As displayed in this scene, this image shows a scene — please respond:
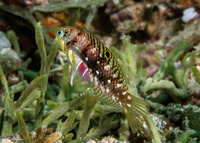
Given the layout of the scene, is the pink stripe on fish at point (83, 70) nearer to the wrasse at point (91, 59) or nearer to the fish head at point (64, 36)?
the wrasse at point (91, 59)

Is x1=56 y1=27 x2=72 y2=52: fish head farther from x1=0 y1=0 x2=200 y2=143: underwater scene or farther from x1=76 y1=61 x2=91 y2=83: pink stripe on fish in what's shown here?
x1=76 y1=61 x2=91 y2=83: pink stripe on fish

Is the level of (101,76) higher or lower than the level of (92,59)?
lower

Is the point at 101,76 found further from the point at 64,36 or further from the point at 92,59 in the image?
the point at 64,36

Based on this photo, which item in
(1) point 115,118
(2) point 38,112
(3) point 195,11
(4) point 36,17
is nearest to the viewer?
(2) point 38,112

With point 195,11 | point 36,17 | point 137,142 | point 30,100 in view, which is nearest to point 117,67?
point 30,100

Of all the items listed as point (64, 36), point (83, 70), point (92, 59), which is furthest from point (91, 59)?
point (64, 36)

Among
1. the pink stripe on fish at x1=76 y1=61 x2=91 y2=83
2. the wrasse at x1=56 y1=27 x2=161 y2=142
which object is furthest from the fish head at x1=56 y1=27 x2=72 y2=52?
the pink stripe on fish at x1=76 y1=61 x2=91 y2=83

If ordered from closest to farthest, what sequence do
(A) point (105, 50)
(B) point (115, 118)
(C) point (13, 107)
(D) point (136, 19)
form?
1. (A) point (105, 50)
2. (C) point (13, 107)
3. (B) point (115, 118)
4. (D) point (136, 19)

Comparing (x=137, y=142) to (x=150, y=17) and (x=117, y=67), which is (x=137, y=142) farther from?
(x=150, y=17)
